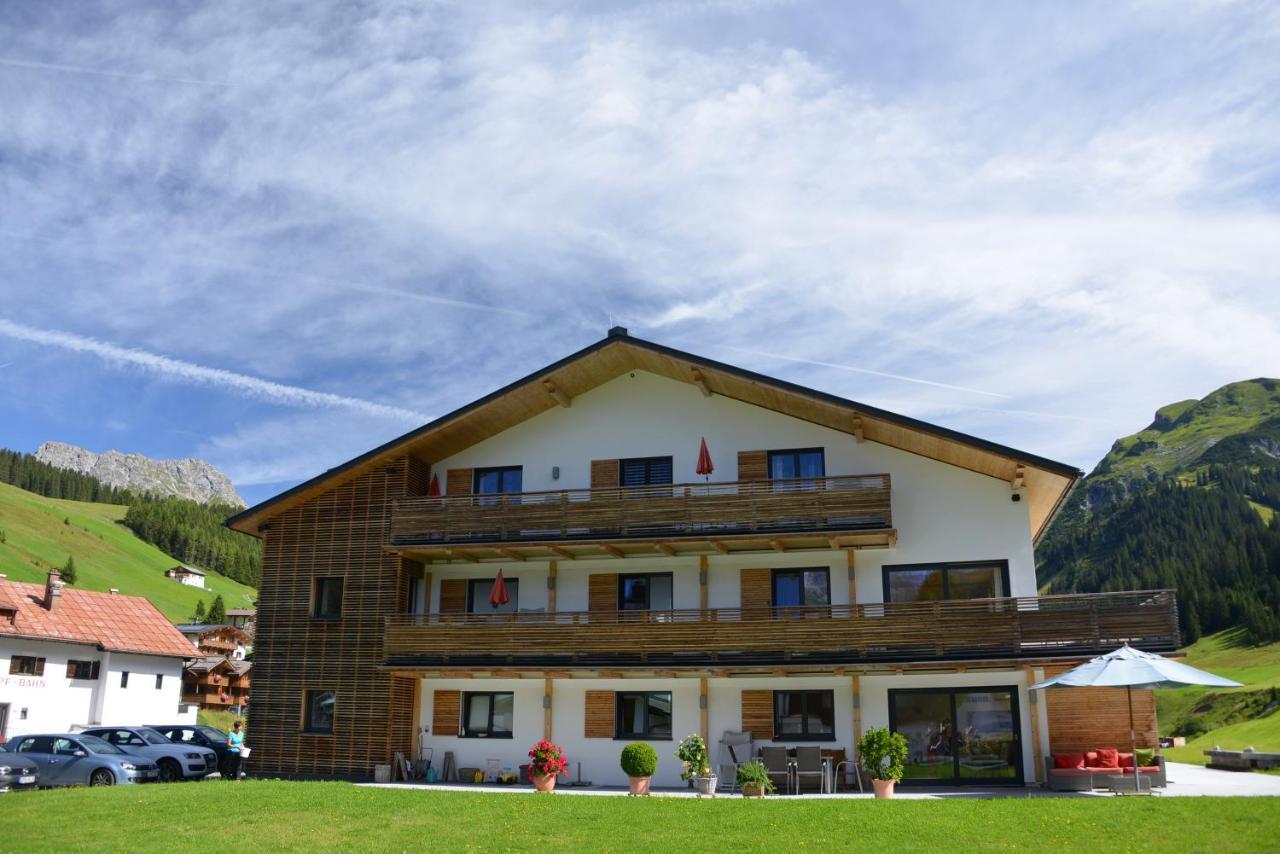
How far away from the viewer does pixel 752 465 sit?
28.5 meters

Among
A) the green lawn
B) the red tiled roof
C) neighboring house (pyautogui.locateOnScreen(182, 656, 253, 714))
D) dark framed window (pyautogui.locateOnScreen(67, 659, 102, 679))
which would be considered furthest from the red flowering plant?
neighboring house (pyautogui.locateOnScreen(182, 656, 253, 714))

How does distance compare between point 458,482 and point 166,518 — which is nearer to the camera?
point 458,482

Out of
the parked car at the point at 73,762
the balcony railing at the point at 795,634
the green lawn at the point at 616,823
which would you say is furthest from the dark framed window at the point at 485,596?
the green lawn at the point at 616,823

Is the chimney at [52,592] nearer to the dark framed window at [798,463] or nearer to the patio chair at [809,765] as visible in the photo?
the dark framed window at [798,463]

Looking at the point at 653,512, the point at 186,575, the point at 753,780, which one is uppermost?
the point at 186,575

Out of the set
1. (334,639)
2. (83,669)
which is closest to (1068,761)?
(334,639)

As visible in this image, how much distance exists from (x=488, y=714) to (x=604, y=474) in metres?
7.01

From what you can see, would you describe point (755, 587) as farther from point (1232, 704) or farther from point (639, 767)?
point (1232, 704)

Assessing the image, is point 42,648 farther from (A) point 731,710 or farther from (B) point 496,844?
(B) point 496,844

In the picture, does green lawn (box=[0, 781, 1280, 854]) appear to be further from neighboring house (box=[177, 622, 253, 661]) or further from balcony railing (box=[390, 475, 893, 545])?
neighboring house (box=[177, 622, 253, 661])

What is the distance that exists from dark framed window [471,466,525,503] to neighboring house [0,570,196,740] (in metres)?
24.9

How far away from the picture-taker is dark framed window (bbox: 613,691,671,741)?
27.2m

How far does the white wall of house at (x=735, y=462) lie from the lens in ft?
86.3

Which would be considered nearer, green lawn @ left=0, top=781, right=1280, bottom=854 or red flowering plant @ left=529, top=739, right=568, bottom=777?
green lawn @ left=0, top=781, right=1280, bottom=854
